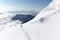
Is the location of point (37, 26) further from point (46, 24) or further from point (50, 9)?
point (50, 9)

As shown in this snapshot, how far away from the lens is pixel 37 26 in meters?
1.00

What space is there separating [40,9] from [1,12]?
313 mm

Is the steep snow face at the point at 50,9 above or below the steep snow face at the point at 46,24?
above

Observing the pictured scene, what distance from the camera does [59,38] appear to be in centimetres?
99

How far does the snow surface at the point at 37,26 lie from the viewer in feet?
3.20

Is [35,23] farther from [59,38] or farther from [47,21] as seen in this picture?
[59,38]

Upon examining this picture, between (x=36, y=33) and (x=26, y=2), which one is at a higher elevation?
(x=26, y=2)

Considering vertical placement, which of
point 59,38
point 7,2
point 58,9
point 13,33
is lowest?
point 59,38

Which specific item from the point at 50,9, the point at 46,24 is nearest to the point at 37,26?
the point at 46,24

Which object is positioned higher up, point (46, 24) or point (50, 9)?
point (50, 9)

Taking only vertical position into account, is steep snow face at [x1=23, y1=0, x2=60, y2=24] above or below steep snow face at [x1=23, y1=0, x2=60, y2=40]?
above

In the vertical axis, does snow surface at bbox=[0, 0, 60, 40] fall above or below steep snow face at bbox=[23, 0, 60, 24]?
below

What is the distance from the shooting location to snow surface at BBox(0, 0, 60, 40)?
3.20 feet

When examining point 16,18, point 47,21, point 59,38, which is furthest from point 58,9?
point 16,18
